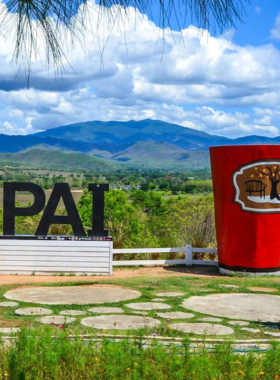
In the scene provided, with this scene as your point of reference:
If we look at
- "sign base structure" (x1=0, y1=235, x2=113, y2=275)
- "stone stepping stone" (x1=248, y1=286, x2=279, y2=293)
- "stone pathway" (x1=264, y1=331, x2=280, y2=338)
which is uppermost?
"sign base structure" (x1=0, y1=235, x2=113, y2=275)

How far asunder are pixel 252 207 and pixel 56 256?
4.55 metres

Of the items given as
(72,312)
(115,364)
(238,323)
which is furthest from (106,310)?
(115,364)

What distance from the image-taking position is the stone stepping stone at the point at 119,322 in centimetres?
734

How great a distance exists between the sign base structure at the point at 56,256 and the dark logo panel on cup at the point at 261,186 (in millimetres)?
3336

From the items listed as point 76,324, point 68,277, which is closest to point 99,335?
point 76,324

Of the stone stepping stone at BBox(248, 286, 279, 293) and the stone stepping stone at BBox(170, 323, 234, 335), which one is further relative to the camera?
the stone stepping stone at BBox(248, 286, 279, 293)

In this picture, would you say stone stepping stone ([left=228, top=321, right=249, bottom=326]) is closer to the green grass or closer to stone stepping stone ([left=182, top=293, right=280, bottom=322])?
the green grass

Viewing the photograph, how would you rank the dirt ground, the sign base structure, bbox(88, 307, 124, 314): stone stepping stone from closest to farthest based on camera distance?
bbox(88, 307, 124, 314): stone stepping stone, the dirt ground, the sign base structure

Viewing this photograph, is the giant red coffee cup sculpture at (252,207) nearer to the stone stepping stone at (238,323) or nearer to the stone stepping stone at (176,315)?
the stone stepping stone at (176,315)

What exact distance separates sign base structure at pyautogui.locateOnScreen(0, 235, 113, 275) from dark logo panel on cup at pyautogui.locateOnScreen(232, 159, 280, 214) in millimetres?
3336

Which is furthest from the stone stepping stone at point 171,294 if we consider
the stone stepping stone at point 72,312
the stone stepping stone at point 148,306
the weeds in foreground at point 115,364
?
the weeds in foreground at point 115,364

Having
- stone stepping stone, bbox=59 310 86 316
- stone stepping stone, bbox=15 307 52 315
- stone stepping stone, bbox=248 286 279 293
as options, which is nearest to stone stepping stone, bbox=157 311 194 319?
stone stepping stone, bbox=59 310 86 316

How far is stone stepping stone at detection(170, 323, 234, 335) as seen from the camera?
7.16m

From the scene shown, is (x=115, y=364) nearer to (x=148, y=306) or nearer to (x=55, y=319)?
(x=55, y=319)
